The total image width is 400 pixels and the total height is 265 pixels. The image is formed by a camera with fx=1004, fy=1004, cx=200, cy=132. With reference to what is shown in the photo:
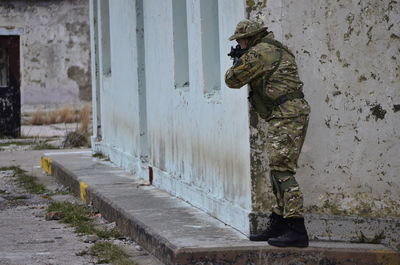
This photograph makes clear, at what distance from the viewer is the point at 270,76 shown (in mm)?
6828

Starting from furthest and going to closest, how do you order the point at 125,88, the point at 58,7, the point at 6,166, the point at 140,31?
the point at 58,7 < the point at 6,166 < the point at 125,88 < the point at 140,31

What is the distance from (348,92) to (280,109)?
63cm

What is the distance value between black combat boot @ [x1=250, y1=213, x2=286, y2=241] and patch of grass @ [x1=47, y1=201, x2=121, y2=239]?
2.16 m

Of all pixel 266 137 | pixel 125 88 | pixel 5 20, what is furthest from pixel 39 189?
pixel 5 20

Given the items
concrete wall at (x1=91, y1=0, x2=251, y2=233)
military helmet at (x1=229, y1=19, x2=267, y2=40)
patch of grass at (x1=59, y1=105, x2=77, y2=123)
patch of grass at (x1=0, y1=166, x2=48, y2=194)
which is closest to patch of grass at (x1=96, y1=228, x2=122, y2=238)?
concrete wall at (x1=91, y1=0, x2=251, y2=233)

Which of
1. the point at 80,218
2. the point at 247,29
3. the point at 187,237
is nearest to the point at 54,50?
the point at 80,218

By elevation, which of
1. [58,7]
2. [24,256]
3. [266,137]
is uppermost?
[58,7]

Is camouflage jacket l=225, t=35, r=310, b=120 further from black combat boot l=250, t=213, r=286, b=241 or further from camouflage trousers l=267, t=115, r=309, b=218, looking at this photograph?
black combat boot l=250, t=213, r=286, b=241

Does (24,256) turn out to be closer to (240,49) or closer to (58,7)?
(240,49)

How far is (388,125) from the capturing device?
714 cm

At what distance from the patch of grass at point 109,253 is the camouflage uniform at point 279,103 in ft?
4.65

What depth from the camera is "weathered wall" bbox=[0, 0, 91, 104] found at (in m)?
28.1

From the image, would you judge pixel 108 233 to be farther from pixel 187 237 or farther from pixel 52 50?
pixel 52 50

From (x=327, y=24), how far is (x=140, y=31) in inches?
174
